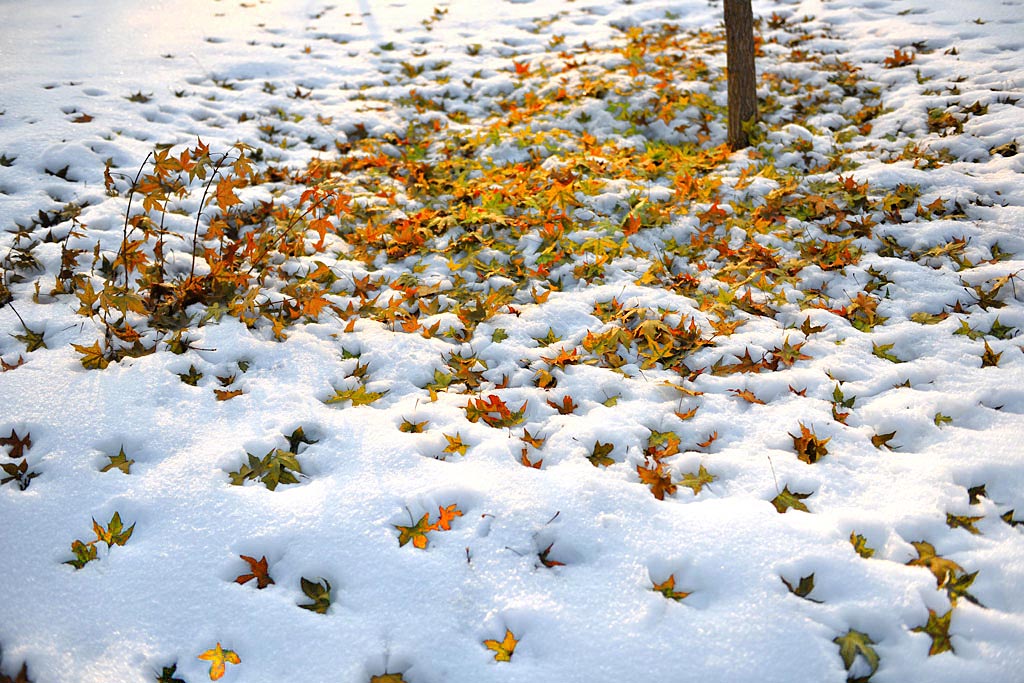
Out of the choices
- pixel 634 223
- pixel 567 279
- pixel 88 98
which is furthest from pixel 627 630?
pixel 88 98

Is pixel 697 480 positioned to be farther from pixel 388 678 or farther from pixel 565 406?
pixel 388 678

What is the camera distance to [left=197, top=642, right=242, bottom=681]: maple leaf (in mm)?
1663

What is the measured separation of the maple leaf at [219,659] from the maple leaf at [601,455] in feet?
4.52

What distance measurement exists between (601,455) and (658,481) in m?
0.26

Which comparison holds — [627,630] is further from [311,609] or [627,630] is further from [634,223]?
[634,223]

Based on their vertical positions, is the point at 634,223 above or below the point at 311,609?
above

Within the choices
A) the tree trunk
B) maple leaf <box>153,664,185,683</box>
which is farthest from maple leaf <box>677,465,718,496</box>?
the tree trunk

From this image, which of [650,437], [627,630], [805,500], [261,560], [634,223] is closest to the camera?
[627,630]

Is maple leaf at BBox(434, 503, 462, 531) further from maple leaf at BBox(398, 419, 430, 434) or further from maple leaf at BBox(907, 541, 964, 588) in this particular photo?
maple leaf at BBox(907, 541, 964, 588)

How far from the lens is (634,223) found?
3816mm

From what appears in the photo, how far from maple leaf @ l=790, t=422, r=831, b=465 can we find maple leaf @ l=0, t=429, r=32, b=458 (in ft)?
10.1

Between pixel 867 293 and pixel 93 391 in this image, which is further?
pixel 867 293

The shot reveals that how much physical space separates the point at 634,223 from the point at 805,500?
2212 millimetres

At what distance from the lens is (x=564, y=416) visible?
8.43 ft
